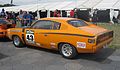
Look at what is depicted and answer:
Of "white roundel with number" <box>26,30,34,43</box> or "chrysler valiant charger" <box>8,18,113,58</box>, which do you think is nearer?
"chrysler valiant charger" <box>8,18,113,58</box>

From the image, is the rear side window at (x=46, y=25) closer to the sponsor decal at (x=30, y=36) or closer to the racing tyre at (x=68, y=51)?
the sponsor decal at (x=30, y=36)

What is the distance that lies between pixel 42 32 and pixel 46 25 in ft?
1.06

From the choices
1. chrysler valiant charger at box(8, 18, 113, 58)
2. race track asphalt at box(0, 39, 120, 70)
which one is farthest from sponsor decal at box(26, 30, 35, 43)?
race track asphalt at box(0, 39, 120, 70)

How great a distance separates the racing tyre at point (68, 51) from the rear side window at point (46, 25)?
74cm

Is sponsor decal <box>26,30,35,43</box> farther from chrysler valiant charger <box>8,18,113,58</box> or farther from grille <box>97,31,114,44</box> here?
grille <box>97,31,114,44</box>

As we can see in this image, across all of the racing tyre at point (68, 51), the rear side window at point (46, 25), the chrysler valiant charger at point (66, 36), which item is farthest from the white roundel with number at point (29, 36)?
the racing tyre at point (68, 51)

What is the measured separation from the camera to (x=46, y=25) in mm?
7945

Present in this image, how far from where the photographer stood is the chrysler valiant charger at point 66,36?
21.6 feet

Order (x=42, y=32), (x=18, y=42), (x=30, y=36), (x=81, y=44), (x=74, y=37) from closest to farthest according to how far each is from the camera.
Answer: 1. (x=81, y=44)
2. (x=74, y=37)
3. (x=42, y=32)
4. (x=30, y=36)
5. (x=18, y=42)

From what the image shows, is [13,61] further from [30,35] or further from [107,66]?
[107,66]

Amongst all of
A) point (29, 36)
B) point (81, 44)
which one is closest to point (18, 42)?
point (29, 36)

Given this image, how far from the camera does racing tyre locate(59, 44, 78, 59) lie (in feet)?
23.1

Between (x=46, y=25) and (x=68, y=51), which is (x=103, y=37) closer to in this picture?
(x=68, y=51)

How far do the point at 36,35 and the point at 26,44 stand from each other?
112cm
